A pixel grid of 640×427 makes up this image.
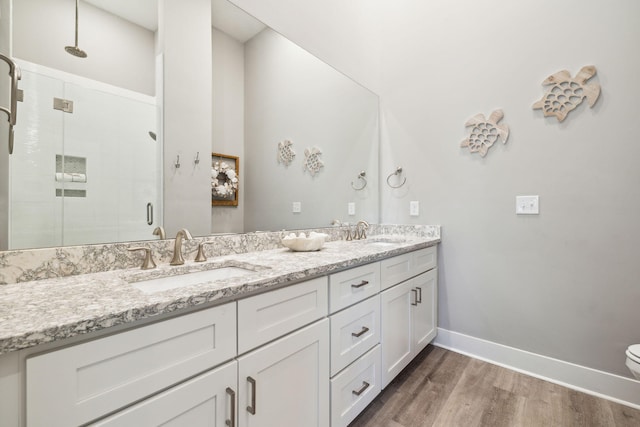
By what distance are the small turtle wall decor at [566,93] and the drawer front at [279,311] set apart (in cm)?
175

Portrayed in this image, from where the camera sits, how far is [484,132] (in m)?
2.02

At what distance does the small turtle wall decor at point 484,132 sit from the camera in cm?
196

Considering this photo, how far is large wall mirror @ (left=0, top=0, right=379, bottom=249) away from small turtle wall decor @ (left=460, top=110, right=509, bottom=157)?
1.26m

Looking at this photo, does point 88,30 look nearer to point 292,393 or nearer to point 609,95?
point 292,393

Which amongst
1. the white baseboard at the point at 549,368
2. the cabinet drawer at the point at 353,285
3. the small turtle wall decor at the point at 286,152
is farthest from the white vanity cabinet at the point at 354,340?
the white baseboard at the point at 549,368

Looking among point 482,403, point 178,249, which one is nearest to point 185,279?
point 178,249

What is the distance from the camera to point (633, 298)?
158cm

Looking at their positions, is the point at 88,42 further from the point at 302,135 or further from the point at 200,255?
the point at 302,135

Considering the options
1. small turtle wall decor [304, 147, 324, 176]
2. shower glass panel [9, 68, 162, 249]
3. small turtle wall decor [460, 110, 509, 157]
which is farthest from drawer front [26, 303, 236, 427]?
small turtle wall decor [460, 110, 509, 157]

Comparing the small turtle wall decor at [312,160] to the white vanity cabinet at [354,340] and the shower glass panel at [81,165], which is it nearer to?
the white vanity cabinet at [354,340]

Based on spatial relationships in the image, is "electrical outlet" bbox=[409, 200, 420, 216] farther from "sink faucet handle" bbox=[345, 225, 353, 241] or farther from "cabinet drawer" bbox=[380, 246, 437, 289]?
"sink faucet handle" bbox=[345, 225, 353, 241]

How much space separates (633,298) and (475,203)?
3.07ft

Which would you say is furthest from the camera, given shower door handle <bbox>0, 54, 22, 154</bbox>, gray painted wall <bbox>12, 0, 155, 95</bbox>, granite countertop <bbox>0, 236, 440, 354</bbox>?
gray painted wall <bbox>12, 0, 155, 95</bbox>

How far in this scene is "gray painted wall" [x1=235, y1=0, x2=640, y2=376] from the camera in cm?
161
